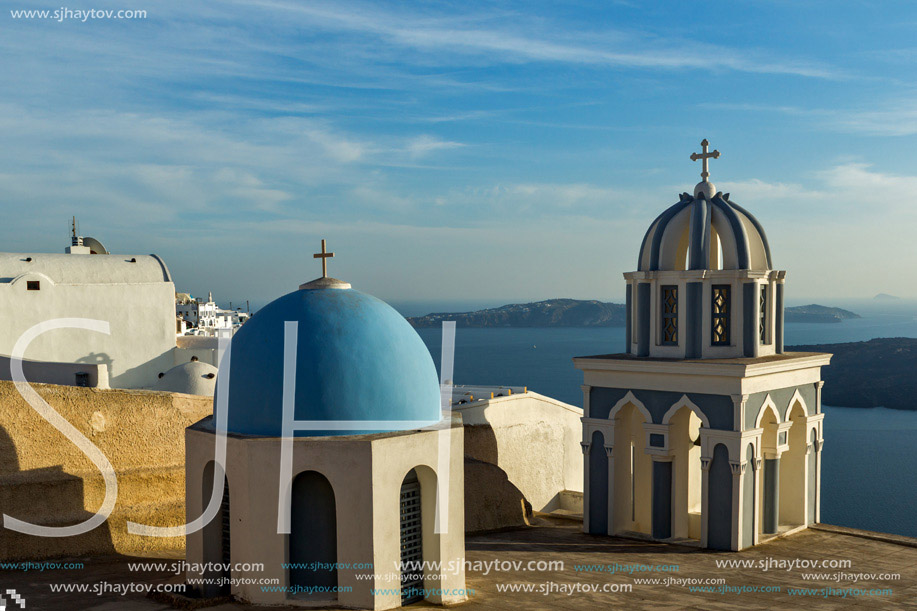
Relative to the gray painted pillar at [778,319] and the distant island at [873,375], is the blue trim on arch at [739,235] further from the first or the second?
the distant island at [873,375]

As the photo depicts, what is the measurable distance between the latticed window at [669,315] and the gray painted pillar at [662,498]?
81.2 inches

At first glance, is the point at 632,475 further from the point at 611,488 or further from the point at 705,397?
the point at 705,397

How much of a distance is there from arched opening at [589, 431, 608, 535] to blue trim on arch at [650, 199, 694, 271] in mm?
3077

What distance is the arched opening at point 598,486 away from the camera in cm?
1491

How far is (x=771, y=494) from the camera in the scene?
1435 cm

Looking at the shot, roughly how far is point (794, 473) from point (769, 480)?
1.09 metres

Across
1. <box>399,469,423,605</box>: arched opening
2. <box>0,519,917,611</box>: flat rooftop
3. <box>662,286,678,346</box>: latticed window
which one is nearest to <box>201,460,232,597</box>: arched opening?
<box>0,519,917,611</box>: flat rooftop

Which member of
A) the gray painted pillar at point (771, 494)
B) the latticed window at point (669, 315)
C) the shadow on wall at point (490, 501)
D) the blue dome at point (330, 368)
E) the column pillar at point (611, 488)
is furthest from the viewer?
the shadow on wall at point (490, 501)

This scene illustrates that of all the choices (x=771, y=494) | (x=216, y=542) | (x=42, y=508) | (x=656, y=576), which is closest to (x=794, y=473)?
(x=771, y=494)

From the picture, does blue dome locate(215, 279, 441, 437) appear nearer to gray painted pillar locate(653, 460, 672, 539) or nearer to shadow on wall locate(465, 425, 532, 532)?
shadow on wall locate(465, 425, 532, 532)

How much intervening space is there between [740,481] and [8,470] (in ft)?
36.1

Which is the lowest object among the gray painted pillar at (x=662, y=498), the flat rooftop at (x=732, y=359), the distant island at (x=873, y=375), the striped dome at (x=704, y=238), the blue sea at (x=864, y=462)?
the blue sea at (x=864, y=462)

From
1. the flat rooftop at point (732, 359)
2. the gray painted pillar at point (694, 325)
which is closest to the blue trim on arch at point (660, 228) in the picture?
the gray painted pillar at point (694, 325)

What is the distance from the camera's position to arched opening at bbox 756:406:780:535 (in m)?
14.3
